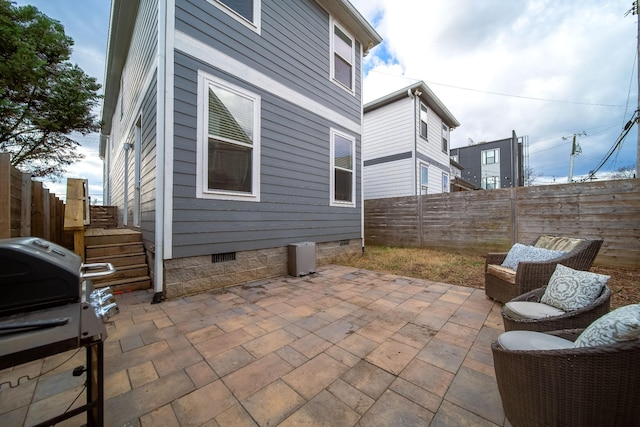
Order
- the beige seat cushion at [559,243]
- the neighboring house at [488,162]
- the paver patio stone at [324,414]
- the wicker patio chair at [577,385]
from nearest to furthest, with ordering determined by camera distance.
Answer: the wicker patio chair at [577,385] → the paver patio stone at [324,414] → the beige seat cushion at [559,243] → the neighboring house at [488,162]

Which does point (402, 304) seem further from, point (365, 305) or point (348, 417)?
point (348, 417)

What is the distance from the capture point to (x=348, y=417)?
4.56 ft

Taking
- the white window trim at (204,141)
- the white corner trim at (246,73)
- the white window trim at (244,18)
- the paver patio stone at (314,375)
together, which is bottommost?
the paver patio stone at (314,375)

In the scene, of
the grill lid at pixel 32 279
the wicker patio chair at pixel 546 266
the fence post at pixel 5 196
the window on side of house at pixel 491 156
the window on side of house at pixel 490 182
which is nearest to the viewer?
the grill lid at pixel 32 279

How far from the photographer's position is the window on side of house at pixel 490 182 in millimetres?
21234

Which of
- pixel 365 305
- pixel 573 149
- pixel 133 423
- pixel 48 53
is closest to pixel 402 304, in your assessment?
pixel 365 305

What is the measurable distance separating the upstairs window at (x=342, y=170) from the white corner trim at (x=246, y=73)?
0.50 m

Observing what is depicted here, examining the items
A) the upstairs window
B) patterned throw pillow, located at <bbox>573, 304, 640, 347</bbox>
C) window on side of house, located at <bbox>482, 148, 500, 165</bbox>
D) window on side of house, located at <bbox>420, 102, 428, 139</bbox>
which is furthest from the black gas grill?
window on side of house, located at <bbox>482, 148, 500, 165</bbox>

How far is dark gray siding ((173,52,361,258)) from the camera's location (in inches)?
138

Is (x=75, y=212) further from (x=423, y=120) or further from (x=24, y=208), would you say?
(x=423, y=120)

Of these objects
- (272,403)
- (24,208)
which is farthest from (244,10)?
(272,403)

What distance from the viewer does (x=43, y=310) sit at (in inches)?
38.2

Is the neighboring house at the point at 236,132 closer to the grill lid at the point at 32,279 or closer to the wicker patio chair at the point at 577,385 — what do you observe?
the grill lid at the point at 32,279

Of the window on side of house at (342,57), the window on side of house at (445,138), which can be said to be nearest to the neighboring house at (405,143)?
the window on side of house at (445,138)
